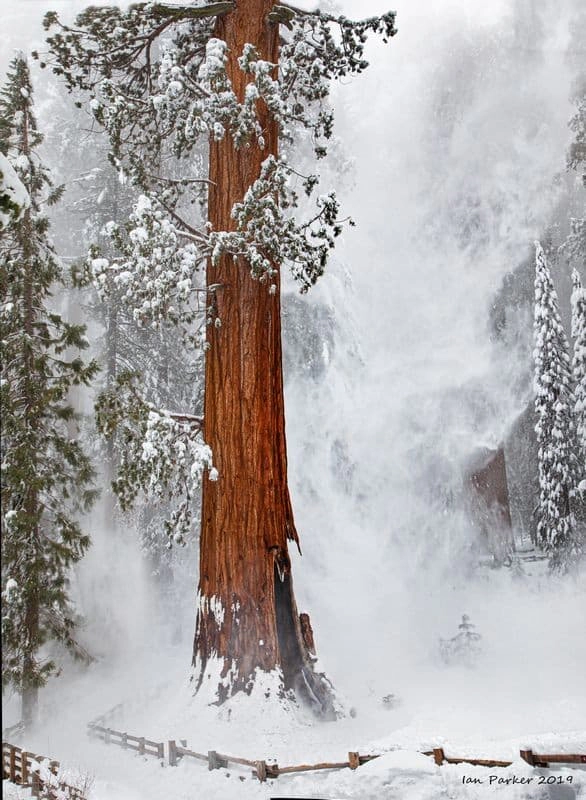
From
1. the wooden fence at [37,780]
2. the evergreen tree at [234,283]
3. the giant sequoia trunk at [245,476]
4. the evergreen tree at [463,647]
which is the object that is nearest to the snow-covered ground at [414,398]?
the evergreen tree at [463,647]

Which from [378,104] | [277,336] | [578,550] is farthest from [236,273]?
[378,104]

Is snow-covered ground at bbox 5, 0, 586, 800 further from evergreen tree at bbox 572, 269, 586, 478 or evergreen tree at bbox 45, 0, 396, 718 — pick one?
evergreen tree at bbox 45, 0, 396, 718

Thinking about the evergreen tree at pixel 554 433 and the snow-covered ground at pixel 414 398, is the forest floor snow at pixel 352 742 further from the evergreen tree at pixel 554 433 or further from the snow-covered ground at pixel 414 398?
the evergreen tree at pixel 554 433

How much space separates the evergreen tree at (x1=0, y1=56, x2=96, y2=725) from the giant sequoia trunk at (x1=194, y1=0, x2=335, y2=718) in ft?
8.44

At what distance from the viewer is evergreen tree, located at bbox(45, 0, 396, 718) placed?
6586 mm

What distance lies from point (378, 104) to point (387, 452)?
737 cm

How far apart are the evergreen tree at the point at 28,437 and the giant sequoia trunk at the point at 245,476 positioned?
2.57 metres

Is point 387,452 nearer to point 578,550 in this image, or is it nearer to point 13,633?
point 578,550

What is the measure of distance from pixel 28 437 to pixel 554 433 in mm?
8263

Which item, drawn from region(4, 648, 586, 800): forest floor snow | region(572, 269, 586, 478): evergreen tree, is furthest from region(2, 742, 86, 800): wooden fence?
region(572, 269, 586, 478): evergreen tree

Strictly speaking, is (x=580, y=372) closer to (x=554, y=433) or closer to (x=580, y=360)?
(x=580, y=360)

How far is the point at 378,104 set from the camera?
15.1m

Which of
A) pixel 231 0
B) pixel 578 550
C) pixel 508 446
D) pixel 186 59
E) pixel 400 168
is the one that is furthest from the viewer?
pixel 400 168

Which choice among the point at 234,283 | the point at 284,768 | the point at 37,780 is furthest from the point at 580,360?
the point at 37,780
